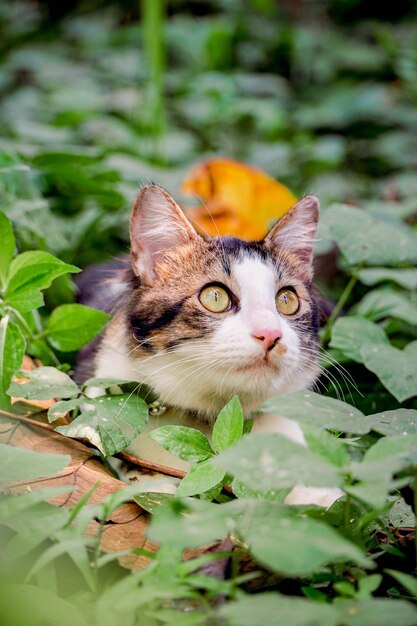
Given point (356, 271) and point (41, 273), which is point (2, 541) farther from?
point (356, 271)

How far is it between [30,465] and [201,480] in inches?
12.2

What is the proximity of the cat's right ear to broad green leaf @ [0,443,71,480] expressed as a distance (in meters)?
0.76

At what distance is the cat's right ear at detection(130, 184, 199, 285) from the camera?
5.80 ft

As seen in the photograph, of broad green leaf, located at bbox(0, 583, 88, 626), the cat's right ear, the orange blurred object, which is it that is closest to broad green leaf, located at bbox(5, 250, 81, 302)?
the cat's right ear

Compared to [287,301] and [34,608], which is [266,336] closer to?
[287,301]

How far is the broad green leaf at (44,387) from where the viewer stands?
57.3 inches

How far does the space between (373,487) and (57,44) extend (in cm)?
561

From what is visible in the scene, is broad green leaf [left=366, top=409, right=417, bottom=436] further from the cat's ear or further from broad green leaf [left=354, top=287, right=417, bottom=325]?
broad green leaf [left=354, top=287, right=417, bottom=325]

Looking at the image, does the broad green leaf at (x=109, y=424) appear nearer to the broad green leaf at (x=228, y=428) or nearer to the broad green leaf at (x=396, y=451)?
the broad green leaf at (x=228, y=428)

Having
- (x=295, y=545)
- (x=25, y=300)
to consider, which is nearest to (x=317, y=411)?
(x=295, y=545)

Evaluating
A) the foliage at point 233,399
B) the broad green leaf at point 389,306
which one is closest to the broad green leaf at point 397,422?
the foliage at point 233,399

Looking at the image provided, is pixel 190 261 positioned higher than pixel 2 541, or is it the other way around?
pixel 190 261

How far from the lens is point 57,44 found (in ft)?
19.2

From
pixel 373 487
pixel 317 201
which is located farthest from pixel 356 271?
pixel 373 487
